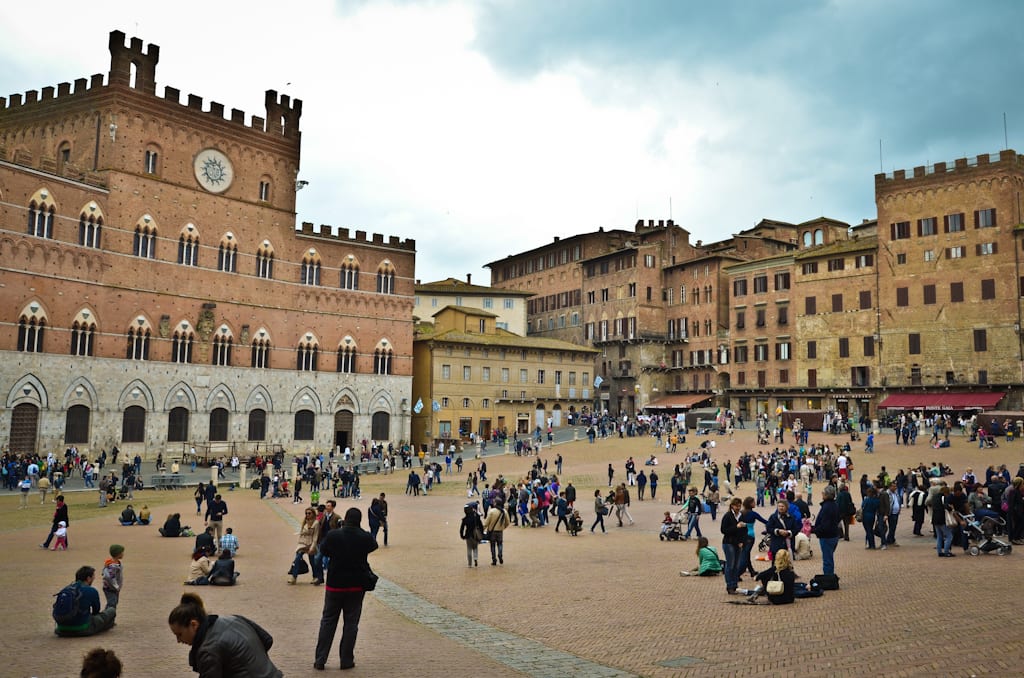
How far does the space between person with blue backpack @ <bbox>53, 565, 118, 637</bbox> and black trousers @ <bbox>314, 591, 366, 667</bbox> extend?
3.68 metres

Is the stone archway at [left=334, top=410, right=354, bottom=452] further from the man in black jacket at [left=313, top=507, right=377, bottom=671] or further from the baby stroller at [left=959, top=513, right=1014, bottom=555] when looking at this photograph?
the man in black jacket at [left=313, top=507, right=377, bottom=671]

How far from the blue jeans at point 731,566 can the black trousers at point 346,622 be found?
23.0 feet

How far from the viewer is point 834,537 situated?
13.3 meters

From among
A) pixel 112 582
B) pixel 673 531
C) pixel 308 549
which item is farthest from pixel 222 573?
pixel 673 531

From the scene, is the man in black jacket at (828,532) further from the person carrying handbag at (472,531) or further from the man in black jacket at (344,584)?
the man in black jacket at (344,584)

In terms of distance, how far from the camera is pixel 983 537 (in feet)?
53.1

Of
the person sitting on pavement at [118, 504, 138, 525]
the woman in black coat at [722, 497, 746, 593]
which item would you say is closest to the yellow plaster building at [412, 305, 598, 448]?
the person sitting on pavement at [118, 504, 138, 525]

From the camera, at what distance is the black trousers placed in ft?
29.1

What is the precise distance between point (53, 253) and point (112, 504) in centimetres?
2007

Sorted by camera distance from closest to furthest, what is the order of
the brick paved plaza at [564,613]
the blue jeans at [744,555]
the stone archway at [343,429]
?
the brick paved plaza at [564,613] < the blue jeans at [744,555] < the stone archway at [343,429]

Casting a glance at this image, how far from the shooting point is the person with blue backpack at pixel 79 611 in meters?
10.3

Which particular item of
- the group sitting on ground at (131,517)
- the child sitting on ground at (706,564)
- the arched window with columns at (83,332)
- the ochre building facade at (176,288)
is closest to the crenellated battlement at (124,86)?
the ochre building facade at (176,288)

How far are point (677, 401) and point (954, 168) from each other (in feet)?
92.3

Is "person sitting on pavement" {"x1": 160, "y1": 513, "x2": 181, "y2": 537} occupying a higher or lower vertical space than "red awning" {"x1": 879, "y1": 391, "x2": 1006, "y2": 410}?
lower
